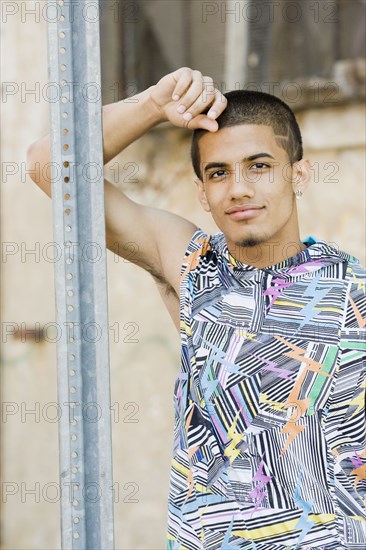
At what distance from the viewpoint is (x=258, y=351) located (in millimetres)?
1871

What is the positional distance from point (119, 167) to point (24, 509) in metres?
1.78

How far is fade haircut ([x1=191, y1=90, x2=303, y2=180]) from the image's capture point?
201 cm

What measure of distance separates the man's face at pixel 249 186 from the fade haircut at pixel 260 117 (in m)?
0.02

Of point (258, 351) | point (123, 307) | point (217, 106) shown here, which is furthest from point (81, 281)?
point (123, 307)

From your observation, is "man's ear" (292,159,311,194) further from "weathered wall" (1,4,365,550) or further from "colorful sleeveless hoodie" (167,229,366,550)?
"weathered wall" (1,4,365,550)

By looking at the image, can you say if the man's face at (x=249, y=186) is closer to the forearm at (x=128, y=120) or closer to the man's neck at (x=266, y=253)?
the man's neck at (x=266, y=253)

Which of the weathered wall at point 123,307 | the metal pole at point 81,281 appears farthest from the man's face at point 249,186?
the weathered wall at point 123,307

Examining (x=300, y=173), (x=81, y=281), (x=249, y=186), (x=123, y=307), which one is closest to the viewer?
(x=81, y=281)

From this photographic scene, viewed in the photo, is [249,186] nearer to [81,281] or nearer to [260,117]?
[260,117]

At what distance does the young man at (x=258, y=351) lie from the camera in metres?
1.80

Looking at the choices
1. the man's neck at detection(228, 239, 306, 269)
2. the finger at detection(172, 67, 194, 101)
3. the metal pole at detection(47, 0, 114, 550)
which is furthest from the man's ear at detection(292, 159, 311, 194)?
the metal pole at detection(47, 0, 114, 550)

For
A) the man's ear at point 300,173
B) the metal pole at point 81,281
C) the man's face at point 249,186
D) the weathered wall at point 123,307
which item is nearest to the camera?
the metal pole at point 81,281

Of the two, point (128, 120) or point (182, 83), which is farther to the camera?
point (128, 120)

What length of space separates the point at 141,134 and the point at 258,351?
2.01 feet
